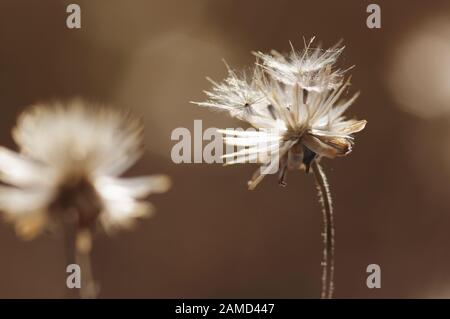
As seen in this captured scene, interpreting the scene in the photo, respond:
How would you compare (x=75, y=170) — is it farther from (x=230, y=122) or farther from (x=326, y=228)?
(x=230, y=122)

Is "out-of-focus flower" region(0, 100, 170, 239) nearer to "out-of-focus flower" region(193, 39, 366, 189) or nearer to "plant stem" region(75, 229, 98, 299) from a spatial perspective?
"plant stem" region(75, 229, 98, 299)

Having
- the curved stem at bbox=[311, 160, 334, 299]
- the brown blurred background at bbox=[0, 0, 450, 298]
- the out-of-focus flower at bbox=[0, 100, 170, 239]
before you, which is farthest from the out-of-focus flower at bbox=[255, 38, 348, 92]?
the brown blurred background at bbox=[0, 0, 450, 298]

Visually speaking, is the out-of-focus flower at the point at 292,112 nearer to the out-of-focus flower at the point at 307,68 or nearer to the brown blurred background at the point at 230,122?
the out-of-focus flower at the point at 307,68

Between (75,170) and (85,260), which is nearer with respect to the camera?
(85,260)

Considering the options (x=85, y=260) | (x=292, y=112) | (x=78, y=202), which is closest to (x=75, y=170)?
(x=78, y=202)

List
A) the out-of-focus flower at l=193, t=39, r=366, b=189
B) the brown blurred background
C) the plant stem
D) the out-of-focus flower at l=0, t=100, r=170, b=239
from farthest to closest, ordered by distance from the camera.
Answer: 1. the brown blurred background
2. the out-of-focus flower at l=193, t=39, r=366, b=189
3. the out-of-focus flower at l=0, t=100, r=170, b=239
4. the plant stem
